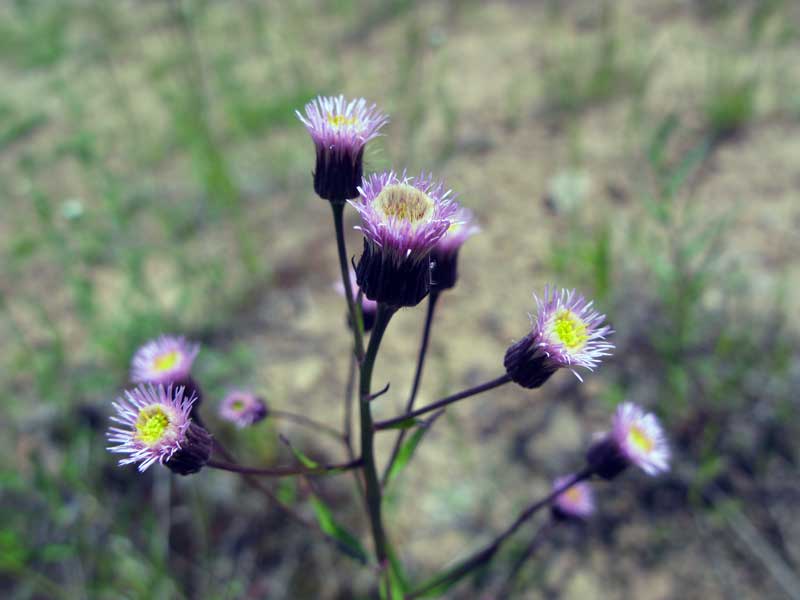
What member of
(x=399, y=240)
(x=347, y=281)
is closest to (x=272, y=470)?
(x=347, y=281)

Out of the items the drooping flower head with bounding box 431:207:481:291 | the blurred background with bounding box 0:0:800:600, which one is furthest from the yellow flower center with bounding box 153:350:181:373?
the drooping flower head with bounding box 431:207:481:291

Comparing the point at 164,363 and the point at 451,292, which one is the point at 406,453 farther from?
the point at 451,292

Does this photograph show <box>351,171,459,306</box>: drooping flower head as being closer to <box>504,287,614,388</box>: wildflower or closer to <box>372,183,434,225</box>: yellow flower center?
<box>372,183,434,225</box>: yellow flower center

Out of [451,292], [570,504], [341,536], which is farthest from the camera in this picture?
[451,292]

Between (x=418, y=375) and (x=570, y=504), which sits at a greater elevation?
(x=418, y=375)

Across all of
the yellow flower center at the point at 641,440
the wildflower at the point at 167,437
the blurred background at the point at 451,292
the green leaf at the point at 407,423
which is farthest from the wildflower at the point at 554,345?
the wildflower at the point at 167,437

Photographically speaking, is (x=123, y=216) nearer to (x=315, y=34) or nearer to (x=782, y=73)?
(x=315, y=34)

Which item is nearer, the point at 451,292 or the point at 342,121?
the point at 342,121
